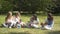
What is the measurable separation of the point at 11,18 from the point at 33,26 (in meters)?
1.45

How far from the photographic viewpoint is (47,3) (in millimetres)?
23828

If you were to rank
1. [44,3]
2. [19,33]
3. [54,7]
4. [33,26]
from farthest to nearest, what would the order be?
[54,7] < [44,3] < [33,26] < [19,33]

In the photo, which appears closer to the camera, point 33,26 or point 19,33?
point 19,33

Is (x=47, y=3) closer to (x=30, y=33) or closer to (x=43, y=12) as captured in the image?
(x=43, y=12)

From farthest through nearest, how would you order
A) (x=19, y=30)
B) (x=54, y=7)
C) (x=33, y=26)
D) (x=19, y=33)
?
1. (x=54, y=7)
2. (x=33, y=26)
3. (x=19, y=30)
4. (x=19, y=33)

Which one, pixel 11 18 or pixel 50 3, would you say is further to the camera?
pixel 50 3

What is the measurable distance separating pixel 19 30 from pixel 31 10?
12.4 metres

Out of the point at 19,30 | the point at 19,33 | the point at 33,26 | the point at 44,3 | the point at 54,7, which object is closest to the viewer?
the point at 19,33

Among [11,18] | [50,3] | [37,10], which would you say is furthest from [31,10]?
[11,18]

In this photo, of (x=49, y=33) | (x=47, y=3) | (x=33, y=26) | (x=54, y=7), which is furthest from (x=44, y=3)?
(x=49, y=33)

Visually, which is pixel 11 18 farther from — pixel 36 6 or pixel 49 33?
pixel 36 6

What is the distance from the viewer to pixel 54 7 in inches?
1050

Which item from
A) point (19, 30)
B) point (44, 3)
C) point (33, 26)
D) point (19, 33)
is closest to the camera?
point (19, 33)

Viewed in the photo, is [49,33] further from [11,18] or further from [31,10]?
[31,10]
